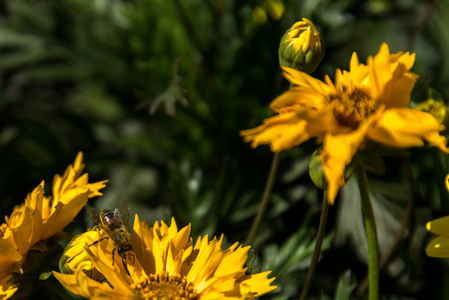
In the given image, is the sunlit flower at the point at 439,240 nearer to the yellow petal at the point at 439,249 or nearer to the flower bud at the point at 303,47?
the yellow petal at the point at 439,249

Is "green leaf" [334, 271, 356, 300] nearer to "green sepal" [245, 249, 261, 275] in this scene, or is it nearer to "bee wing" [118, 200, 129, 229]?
"green sepal" [245, 249, 261, 275]

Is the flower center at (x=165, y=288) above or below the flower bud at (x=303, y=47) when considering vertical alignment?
below

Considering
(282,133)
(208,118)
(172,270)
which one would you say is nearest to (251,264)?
(172,270)

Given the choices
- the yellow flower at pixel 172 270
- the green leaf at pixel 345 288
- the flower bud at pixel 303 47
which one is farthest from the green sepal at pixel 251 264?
the flower bud at pixel 303 47

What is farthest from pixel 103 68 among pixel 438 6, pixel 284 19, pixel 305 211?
pixel 438 6

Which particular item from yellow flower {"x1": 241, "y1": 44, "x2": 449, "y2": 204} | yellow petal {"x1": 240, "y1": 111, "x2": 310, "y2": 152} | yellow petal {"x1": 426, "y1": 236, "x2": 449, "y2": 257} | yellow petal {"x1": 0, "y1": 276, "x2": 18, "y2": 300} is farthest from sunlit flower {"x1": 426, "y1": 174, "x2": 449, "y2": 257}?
yellow petal {"x1": 0, "y1": 276, "x2": 18, "y2": 300}

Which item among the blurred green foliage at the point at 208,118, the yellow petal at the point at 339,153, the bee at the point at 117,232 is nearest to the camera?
the yellow petal at the point at 339,153
